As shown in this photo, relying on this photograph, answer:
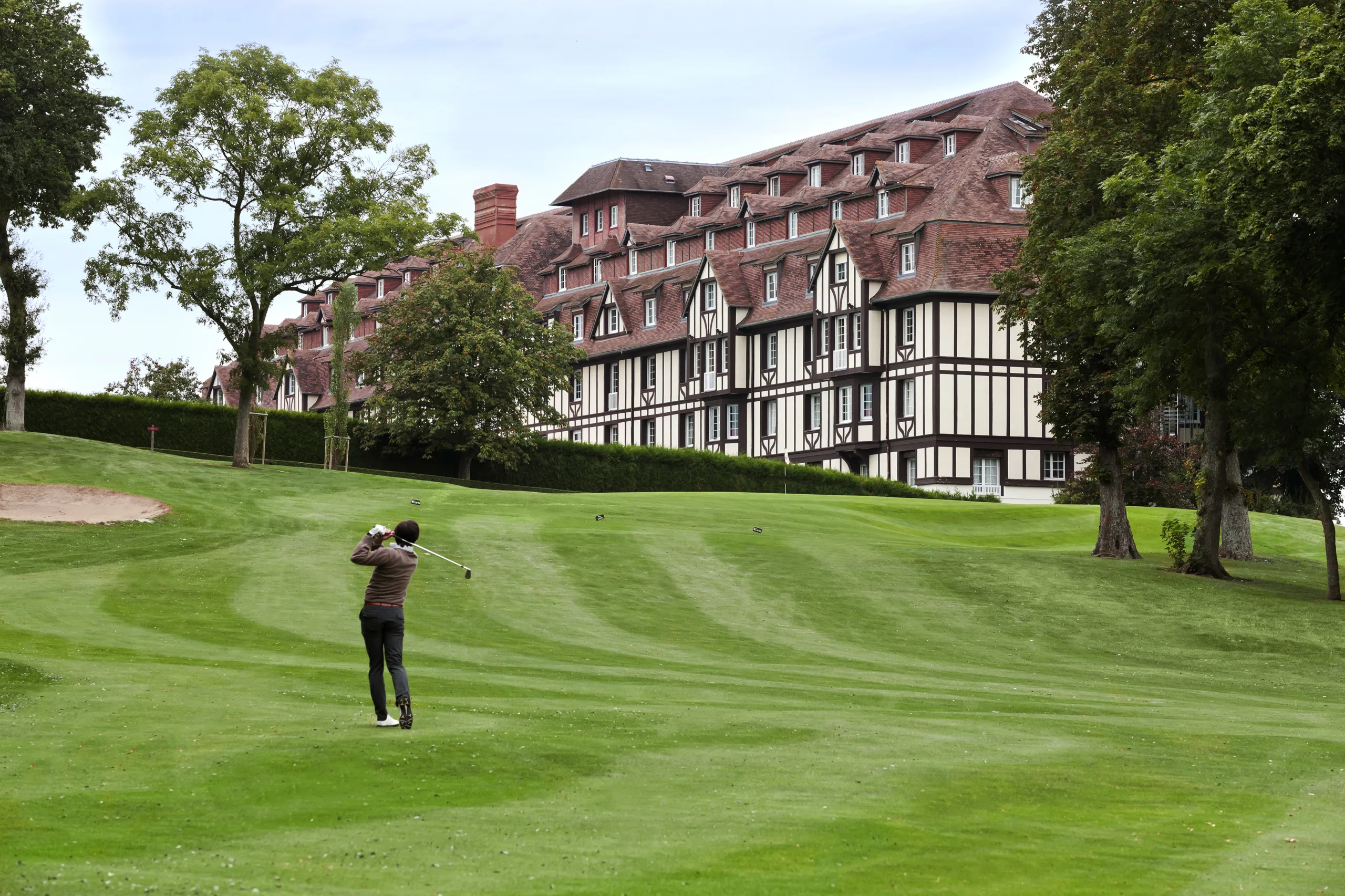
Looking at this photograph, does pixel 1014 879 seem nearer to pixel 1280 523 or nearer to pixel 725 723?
pixel 725 723

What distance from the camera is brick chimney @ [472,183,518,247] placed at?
115438 mm

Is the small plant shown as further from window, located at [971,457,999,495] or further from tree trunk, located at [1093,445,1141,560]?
window, located at [971,457,999,495]

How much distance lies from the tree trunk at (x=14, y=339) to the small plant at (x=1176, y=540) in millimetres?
39651

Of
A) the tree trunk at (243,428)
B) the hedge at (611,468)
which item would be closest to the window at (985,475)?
the hedge at (611,468)

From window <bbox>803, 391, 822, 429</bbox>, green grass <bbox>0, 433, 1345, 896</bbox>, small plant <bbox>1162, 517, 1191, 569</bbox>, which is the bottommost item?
green grass <bbox>0, 433, 1345, 896</bbox>

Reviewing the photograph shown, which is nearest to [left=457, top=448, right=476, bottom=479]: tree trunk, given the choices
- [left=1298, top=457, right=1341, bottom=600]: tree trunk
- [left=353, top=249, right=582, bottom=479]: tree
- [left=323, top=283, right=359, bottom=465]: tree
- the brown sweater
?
[left=353, top=249, right=582, bottom=479]: tree

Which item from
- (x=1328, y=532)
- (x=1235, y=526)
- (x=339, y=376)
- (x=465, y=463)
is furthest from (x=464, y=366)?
(x=1328, y=532)

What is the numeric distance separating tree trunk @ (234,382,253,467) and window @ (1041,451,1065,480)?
1471 inches

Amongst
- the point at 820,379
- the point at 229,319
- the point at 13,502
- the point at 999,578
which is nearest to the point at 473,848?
the point at 999,578

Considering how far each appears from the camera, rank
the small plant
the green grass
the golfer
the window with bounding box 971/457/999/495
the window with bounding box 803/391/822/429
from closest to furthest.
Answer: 1. the green grass
2. the golfer
3. the small plant
4. the window with bounding box 971/457/999/495
5. the window with bounding box 803/391/822/429

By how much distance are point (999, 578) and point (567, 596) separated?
35.7 feet

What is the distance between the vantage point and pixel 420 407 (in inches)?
2773

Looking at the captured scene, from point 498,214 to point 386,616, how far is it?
337ft

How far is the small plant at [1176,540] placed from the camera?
4062 centimetres
